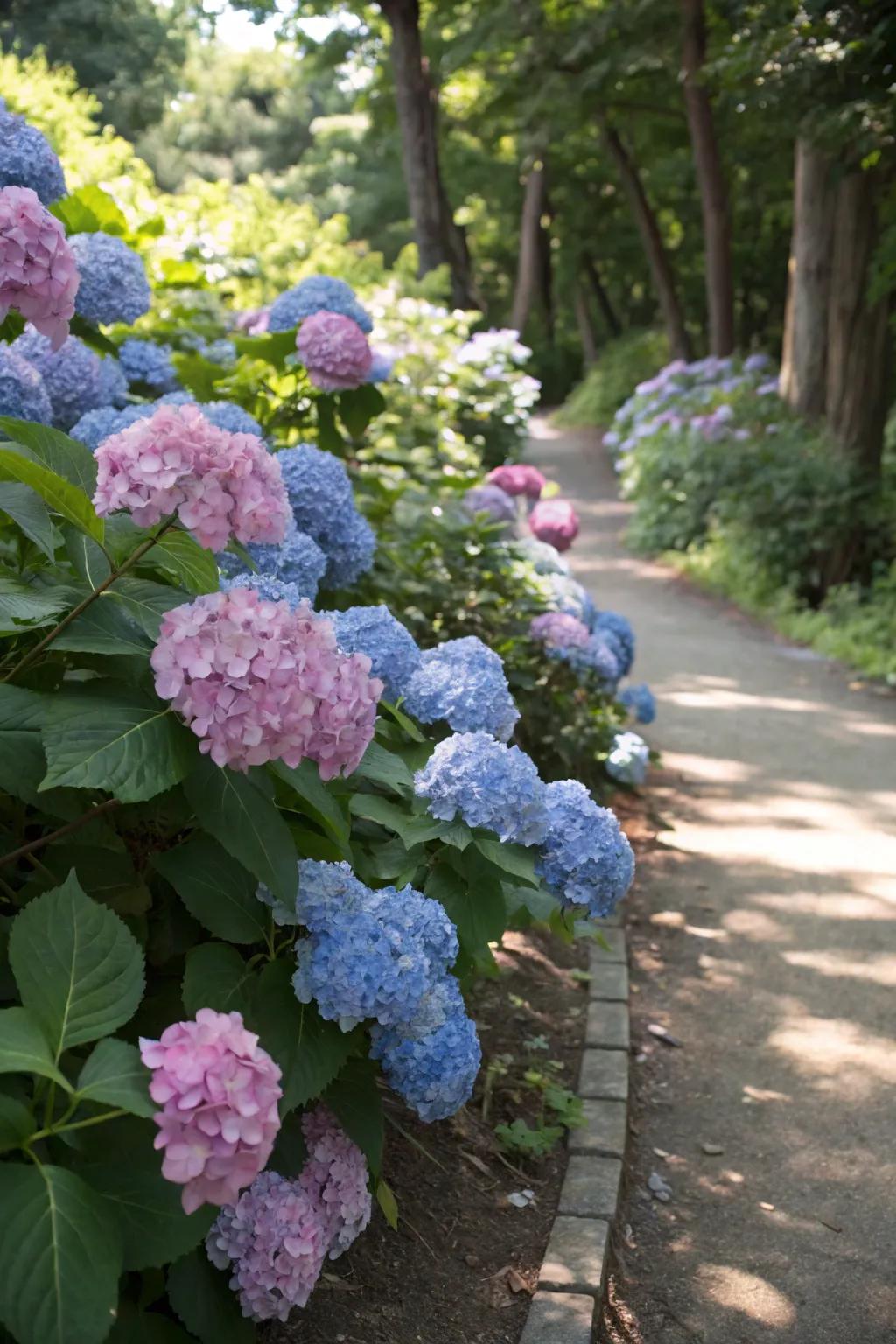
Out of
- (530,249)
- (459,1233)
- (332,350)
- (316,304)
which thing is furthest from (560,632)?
(530,249)

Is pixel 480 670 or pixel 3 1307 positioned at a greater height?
pixel 480 670

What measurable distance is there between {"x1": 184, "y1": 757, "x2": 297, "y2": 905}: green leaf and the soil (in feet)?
3.47

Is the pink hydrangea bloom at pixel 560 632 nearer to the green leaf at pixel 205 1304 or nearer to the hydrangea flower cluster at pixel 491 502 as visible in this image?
the hydrangea flower cluster at pixel 491 502

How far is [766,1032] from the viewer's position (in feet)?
14.2

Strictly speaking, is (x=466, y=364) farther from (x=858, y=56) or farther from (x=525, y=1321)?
(x=525, y=1321)

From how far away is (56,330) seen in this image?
2.28 meters

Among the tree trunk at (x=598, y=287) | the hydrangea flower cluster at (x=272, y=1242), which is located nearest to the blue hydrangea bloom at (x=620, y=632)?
the hydrangea flower cluster at (x=272, y=1242)

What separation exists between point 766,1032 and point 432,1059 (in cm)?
218

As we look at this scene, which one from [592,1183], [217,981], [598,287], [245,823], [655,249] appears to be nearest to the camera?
[245,823]

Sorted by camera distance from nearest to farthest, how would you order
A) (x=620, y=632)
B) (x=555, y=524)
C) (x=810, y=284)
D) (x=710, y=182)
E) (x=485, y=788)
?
(x=485, y=788) → (x=620, y=632) → (x=555, y=524) → (x=810, y=284) → (x=710, y=182)

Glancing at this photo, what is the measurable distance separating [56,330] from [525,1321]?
2041mm

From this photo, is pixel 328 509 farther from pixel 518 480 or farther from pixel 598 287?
pixel 598 287

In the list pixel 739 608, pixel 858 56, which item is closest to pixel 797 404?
pixel 739 608

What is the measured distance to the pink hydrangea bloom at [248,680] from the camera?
1.79 metres
